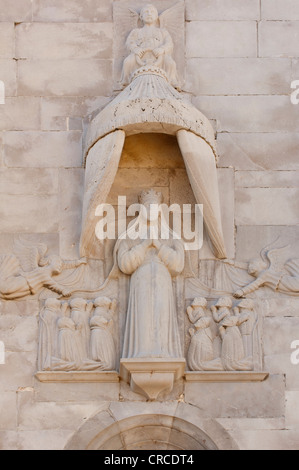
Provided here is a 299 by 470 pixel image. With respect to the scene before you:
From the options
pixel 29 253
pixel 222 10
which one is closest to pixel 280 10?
pixel 222 10

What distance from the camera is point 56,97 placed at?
572 inches

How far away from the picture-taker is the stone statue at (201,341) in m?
13.4

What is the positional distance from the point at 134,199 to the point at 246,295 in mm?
1317

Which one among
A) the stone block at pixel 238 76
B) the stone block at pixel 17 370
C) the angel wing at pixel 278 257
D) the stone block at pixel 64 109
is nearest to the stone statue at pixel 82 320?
the stone block at pixel 17 370

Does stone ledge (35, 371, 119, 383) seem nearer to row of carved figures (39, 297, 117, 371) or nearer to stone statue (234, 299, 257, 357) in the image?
row of carved figures (39, 297, 117, 371)

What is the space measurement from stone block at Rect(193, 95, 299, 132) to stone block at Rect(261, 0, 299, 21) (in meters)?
0.82

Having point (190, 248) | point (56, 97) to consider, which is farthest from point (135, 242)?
point (56, 97)

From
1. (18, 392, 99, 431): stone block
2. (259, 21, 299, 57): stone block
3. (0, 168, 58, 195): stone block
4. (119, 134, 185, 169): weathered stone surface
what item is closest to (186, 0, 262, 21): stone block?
(259, 21, 299, 57): stone block

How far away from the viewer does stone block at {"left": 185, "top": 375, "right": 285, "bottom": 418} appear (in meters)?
13.4

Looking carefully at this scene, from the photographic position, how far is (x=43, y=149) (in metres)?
14.3

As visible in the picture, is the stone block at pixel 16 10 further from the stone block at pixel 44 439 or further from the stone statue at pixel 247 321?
the stone block at pixel 44 439

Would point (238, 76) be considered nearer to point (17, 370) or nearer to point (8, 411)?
point (17, 370)

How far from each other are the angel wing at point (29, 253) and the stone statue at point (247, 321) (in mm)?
1748

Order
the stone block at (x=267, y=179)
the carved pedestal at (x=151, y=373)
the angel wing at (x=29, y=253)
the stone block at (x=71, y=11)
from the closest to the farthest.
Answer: the carved pedestal at (x=151, y=373)
the angel wing at (x=29, y=253)
the stone block at (x=267, y=179)
the stone block at (x=71, y=11)
